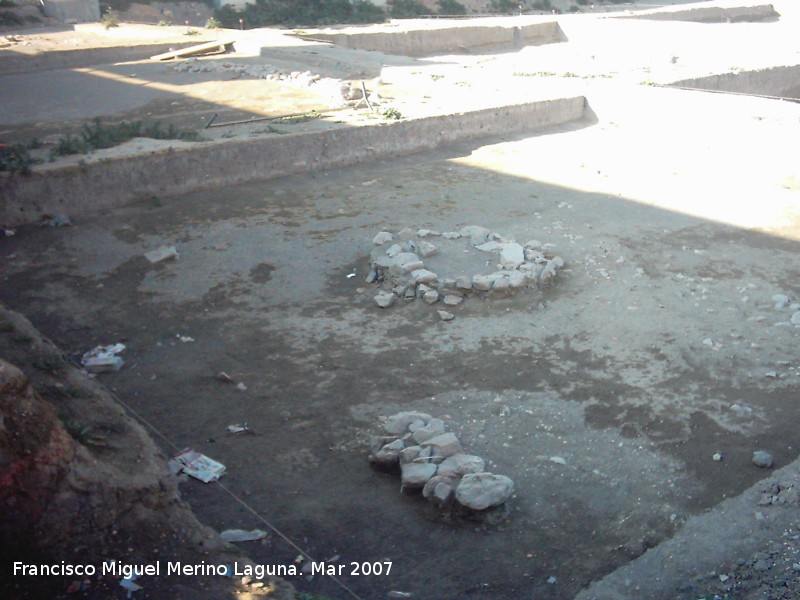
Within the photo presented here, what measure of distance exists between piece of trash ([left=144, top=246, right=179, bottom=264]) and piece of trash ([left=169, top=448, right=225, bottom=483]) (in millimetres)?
3607

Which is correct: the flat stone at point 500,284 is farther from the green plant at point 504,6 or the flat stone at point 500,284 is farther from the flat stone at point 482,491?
the green plant at point 504,6

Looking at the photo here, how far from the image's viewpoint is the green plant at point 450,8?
1285 inches

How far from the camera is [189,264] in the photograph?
859cm

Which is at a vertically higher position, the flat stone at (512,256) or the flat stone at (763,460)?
the flat stone at (512,256)

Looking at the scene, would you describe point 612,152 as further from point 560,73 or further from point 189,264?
point 189,264

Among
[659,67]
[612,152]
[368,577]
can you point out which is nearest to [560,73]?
[659,67]

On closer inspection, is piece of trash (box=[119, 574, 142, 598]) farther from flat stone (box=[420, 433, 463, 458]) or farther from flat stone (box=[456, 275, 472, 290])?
flat stone (box=[456, 275, 472, 290])

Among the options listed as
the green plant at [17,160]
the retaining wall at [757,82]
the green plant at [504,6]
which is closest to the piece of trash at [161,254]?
the green plant at [17,160]

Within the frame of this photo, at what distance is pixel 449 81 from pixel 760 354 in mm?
10617

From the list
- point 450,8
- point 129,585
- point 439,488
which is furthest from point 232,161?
point 450,8

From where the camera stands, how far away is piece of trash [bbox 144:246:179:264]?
28.2 ft

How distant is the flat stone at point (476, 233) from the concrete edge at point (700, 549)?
4.30 metres

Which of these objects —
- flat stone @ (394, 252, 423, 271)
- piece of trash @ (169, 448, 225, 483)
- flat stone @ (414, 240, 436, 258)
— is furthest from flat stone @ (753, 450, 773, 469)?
flat stone @ (414, 240, 436, 258)

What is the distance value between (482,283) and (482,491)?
10.4ft
